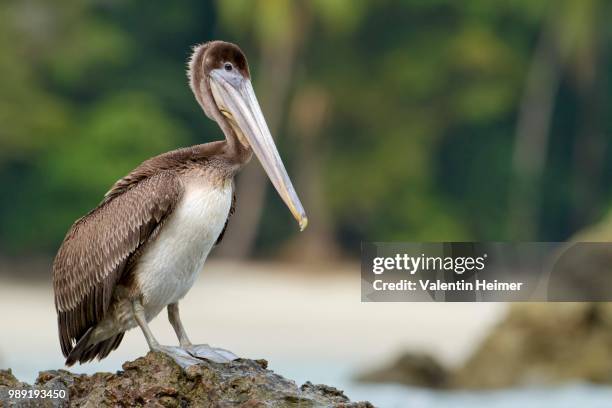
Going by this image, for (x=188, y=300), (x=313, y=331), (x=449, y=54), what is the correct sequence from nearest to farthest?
(x=313, y=331), (x=188, y=300), (x=449, y=54)

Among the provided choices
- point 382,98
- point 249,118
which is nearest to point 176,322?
point 249,118

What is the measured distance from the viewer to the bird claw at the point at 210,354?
5191 millimetres

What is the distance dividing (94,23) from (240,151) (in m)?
19.4

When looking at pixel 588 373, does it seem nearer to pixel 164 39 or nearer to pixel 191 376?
pixel 191 376

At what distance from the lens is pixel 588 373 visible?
40.4ft

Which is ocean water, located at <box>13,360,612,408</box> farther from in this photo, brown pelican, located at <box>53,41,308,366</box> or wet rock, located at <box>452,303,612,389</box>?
brown pelican, located at <box>53,41,308,366</box>

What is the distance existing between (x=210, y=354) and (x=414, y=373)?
7950 mm

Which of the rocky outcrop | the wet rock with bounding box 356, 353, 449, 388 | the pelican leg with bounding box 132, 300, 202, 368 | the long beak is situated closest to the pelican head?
the long beak

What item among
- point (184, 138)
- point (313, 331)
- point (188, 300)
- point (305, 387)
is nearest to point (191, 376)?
point (305, 387)

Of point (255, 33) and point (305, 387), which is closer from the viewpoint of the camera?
point (305, 387)

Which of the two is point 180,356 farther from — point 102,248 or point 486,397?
point 486,397

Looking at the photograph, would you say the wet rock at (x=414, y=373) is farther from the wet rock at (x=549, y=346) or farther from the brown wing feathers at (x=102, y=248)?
the brown wing feathers at (x=102, y=248)

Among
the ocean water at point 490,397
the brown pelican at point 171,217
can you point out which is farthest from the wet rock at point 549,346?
the brown pelican at point 171,217

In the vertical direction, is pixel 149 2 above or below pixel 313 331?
above
